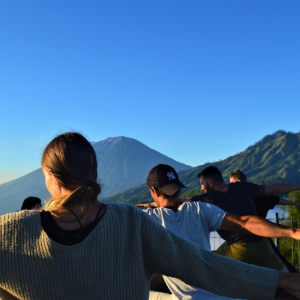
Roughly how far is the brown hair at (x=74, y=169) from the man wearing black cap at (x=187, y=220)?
114 centimetres

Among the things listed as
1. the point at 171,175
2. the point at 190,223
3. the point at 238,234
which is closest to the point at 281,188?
the point at 238,234

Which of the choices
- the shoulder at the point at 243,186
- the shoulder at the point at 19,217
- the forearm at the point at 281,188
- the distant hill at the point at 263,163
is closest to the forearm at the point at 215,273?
the shoulder at the point at 19,217

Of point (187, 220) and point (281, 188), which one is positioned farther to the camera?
point (281, 188)

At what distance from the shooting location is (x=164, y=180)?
10.8 feet

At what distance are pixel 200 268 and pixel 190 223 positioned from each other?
4.44 ft

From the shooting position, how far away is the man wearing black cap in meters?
2.49

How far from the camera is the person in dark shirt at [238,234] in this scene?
4898 mm

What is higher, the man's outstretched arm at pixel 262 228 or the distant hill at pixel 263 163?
the distant hill at pixel 263 163

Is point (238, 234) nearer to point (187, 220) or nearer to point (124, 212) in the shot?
point (187, 220)

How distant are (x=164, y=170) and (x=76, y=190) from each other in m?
1.77

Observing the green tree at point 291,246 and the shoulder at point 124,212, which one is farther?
the green tree at point 291,246

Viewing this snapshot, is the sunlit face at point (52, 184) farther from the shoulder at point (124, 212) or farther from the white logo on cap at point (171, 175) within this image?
the white logo on cap at point (171, 175)

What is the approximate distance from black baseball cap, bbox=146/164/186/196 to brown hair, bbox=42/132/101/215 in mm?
1623

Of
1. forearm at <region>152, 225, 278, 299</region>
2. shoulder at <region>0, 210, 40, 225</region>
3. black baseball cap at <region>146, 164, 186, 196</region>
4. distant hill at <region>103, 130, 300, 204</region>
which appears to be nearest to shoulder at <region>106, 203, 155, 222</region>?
forearm at <region>152, 225, 278, 299</region>
